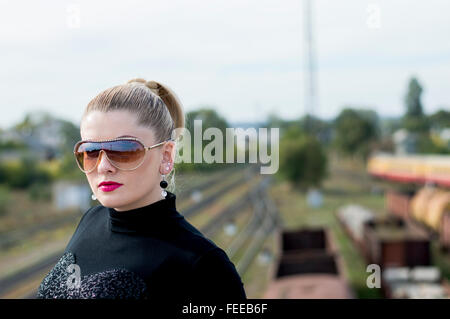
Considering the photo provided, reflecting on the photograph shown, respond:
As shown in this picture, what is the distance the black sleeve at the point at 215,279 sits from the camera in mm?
1702

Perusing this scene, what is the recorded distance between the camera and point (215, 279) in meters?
1.72

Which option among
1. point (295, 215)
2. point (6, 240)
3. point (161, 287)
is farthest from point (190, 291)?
point (295, 215)

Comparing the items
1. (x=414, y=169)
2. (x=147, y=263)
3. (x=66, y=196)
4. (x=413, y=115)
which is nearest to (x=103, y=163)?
(x=147, y=263)

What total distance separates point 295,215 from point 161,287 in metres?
26.5

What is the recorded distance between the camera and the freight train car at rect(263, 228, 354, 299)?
9422 mm

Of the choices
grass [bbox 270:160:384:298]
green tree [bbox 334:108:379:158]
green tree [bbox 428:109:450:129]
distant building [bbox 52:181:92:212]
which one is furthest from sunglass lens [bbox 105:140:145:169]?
green tree [bbox 334:108:379:158]

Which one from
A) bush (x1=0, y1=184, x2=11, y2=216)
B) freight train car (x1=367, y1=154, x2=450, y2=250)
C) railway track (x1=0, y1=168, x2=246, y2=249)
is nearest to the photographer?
freight train car (x1=367, y1=154, x2=450, y2=250)

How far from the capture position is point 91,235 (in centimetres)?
193

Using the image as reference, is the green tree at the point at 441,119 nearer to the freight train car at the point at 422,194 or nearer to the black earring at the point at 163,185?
the freight train car at the point at 422,194

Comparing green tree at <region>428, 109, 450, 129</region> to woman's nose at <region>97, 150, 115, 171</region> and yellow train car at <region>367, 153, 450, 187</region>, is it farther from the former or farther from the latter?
woman's nose at <region>97, 150, 115, 171</region>

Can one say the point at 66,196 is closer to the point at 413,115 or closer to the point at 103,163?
the point at 103,163

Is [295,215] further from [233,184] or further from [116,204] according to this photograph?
[116,204]

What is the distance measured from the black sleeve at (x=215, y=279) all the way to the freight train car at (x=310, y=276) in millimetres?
7401
